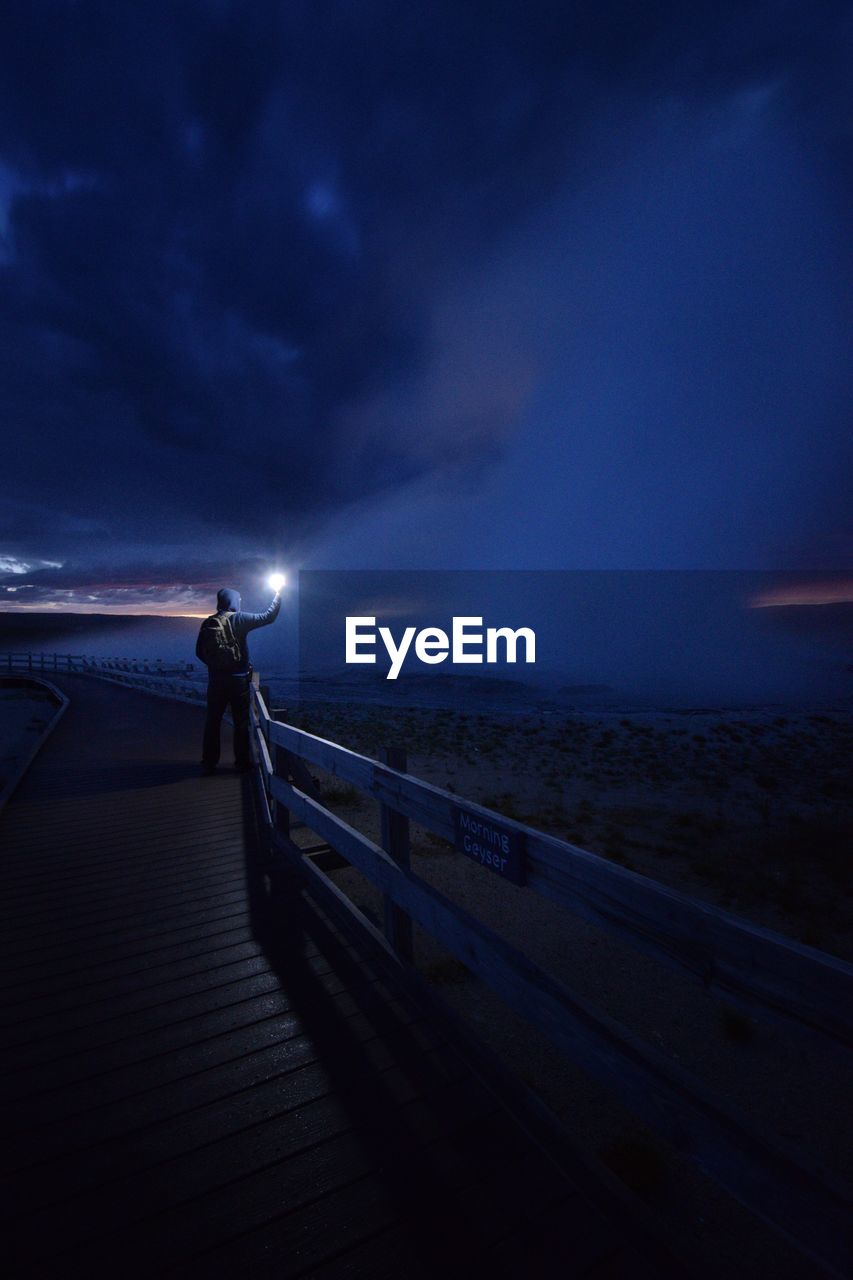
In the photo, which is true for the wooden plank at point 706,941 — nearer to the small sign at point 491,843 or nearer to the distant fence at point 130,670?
the small sign at point 491,843

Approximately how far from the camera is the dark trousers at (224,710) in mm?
8523

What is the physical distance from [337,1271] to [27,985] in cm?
302

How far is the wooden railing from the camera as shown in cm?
145

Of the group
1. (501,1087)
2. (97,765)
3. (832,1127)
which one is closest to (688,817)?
(832,1127)

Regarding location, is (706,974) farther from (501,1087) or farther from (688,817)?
(688,817)

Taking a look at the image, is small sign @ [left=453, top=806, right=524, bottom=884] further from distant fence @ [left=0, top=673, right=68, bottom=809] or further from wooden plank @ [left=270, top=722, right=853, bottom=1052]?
distant fence @ [left=0, top=673, right=68, bottom=809]

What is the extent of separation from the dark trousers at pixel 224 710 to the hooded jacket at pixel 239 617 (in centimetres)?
21

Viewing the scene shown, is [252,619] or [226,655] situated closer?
[226,655]

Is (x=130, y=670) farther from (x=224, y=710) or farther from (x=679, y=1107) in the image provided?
(x=679, y=1107)

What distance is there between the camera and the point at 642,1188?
305 cm

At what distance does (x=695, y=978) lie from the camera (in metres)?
1.78

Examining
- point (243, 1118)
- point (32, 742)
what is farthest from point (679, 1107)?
point (32, 742)

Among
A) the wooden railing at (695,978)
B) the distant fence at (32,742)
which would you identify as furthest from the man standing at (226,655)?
the wooden railing at (695,978)

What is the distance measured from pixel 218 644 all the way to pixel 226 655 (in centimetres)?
21
